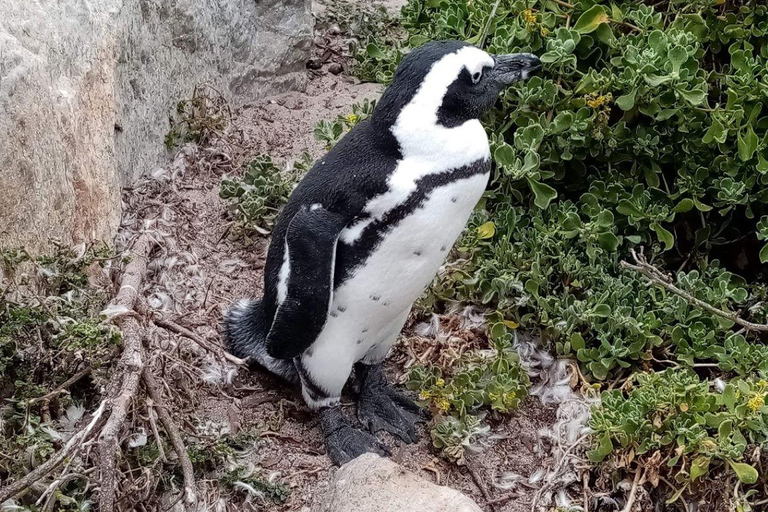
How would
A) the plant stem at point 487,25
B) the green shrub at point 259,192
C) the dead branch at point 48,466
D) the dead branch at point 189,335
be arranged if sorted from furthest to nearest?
the green shrub at point 259,192
the plant stem at point 487,25
the dead branch at point 189,335
the dead branch at point 48,466

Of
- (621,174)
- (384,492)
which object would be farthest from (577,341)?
(384,492)

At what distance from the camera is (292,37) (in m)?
3.34

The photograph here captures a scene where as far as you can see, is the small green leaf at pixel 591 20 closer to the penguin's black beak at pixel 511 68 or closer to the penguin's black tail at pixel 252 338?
the penguin's black beak at pixel 511 68

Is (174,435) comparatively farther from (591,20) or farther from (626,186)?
(591,20)

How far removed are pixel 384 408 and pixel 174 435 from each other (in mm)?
530

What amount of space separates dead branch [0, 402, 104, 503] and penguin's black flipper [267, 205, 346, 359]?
0.41 m

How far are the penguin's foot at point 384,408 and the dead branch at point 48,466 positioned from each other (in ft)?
2.18

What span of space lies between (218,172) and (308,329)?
120cm

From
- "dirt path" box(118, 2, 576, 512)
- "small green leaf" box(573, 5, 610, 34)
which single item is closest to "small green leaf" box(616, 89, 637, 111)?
"small green leaf" box(573, 5, 610, 34)

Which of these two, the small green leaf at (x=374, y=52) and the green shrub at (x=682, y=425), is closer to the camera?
the green shrub at (x=682, y=425)

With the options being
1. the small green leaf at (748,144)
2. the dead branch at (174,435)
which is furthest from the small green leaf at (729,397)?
the dead branch at (174,435)

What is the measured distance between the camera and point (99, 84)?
2336 mm

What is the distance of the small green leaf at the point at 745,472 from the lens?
5.74 feet

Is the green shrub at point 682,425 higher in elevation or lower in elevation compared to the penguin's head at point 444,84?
lower
